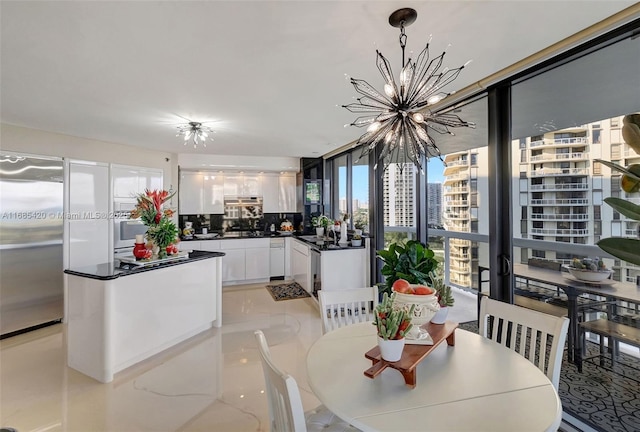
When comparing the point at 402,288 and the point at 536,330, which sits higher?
the point at 402,288

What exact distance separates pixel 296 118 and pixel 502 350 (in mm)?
2846

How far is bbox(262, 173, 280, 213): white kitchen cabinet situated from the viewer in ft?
21.0

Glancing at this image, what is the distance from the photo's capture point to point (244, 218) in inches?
255

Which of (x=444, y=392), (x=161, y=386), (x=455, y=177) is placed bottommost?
(x=161, y=386)

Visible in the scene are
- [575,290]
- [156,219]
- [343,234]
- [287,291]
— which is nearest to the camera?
[575,290]

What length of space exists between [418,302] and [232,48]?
6.07ft

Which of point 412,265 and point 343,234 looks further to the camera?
point 343,234

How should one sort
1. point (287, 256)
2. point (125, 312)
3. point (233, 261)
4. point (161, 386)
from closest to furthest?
1. point (161, 386)
2. point (125, 312)
3. point (233, 261)
4. point (287, 256)

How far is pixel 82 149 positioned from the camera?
14.1ft

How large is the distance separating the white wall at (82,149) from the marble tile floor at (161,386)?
7.44ft

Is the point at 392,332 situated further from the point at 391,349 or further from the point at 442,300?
the point at 442,300

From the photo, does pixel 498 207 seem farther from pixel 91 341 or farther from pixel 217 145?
pixel 217 145

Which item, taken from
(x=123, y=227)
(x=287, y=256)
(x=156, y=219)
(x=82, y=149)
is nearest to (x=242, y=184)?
(x=287, y=256)

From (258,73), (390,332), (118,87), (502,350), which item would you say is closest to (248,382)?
(390,332)
